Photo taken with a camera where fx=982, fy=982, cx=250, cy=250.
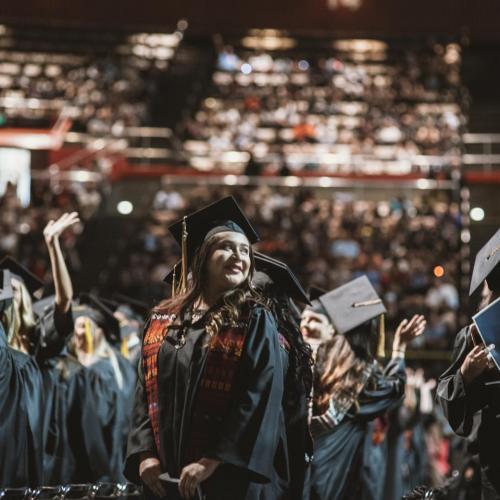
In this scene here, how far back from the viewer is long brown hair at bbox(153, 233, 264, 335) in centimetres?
324

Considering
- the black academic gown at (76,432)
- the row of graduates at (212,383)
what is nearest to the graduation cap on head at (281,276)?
the row of graduates at (212,383)

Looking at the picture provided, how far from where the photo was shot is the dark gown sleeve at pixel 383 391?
508 cm

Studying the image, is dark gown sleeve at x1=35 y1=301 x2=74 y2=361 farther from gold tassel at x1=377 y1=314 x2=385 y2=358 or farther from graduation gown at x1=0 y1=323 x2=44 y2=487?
gold tassel at x1=377 y1=314 x2=385 y2=358

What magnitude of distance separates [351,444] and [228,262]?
2.11 metres

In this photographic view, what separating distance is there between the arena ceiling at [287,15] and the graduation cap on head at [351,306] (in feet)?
62.9

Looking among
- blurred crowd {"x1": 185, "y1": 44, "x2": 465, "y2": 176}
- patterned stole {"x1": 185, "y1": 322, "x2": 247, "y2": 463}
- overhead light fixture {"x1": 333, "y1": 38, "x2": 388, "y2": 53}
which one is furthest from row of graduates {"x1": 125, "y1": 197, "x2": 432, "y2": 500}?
overhead light fixture {"x1": 333, "y1": 38, "x2": 388, "y2": 53}

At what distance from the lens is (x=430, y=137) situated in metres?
20.4

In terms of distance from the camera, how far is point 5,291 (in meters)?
4.78

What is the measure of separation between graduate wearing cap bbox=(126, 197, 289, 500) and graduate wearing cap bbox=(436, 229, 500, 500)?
63cm

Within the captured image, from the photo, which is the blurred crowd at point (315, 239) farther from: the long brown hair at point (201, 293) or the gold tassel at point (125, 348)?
the long brown hair at point (201, 293)

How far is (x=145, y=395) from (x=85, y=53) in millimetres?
22971

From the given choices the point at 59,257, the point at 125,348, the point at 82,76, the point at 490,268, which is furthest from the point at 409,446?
the point at 82,76

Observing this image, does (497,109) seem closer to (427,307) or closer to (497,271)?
(427,307)

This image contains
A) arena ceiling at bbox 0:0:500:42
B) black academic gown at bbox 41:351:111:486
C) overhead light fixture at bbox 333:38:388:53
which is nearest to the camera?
black academic gown at bbox 41:351:111:486
